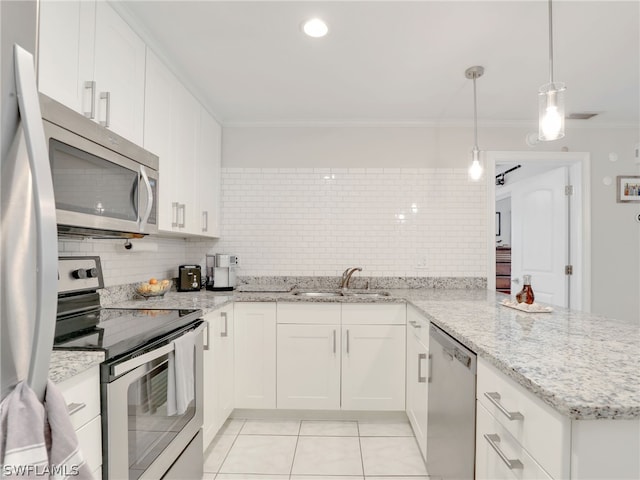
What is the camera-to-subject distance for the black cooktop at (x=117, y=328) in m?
1.22

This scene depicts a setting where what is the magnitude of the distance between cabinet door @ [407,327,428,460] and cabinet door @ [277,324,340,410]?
0.51 m

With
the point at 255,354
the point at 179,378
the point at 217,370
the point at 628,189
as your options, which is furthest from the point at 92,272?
the point at 628,189

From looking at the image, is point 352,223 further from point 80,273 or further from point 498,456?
point 498,456

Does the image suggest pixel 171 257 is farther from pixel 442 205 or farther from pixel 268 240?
pixel 442 205

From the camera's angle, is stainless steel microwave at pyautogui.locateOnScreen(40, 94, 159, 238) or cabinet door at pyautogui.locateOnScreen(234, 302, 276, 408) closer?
stainless steel microwave at pyautogui.locateOnScreen(40, 94, 159, 238)

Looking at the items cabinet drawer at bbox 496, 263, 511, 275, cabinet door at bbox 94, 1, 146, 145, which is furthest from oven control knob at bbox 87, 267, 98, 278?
cabinet drawer at bbox 496, 263, 511, 275

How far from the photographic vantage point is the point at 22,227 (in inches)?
18.7

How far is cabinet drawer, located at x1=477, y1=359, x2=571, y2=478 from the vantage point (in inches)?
31.8

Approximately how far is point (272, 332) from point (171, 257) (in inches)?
43.4

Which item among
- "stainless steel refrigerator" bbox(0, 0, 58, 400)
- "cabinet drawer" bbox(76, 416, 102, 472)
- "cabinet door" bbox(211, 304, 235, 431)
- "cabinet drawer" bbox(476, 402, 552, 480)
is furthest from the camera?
"cabinet door" bbox(211, 304, 235, 431)

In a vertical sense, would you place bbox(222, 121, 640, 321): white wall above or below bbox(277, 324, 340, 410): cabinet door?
above

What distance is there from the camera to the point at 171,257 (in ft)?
9.70

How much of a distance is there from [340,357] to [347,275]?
2.49 ft

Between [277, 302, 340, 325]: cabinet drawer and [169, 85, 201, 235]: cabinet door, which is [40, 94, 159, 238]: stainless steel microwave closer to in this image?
[169, 85, 201, 235]: cabinet door
